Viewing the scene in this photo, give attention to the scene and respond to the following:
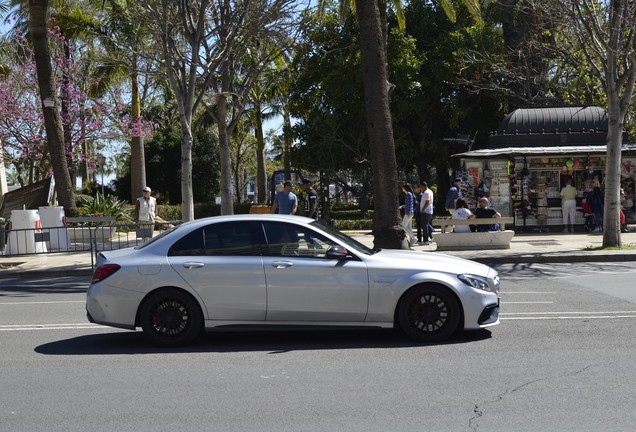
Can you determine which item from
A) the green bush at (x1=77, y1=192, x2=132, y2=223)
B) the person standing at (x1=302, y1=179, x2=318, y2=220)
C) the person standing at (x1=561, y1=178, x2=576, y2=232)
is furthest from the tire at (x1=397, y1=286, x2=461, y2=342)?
the green bush at (x1=77, y1=192, x2=132, y2=223)

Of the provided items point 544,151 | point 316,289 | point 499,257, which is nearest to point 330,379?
point 316,289

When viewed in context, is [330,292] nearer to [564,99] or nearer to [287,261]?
[287,261]

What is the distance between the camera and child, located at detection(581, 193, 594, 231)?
83.4 feet

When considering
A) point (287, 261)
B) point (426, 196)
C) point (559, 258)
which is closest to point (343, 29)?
point (426, 196)

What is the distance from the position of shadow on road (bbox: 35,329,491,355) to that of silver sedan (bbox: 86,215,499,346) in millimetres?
249

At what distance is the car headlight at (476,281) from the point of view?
863cm

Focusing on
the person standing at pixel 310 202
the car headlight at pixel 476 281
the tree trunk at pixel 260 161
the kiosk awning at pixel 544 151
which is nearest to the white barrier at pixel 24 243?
the person standing at pixel 310 202

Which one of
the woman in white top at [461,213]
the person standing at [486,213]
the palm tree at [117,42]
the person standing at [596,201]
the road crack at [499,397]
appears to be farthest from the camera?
the person standing at [596,201]

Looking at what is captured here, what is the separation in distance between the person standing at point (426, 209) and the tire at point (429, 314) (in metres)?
13.1

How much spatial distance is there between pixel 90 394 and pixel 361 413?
2.43 metres

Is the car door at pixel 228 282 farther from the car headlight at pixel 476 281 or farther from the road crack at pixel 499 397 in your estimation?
the road crack at pixel 499 397

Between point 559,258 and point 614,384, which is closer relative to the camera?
point 614,384

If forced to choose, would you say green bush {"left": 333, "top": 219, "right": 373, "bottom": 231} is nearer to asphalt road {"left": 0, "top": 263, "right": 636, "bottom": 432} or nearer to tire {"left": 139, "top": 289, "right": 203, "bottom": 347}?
asphalt road {"left": 0, "top": 263, "right": 636, "bottom": 432}

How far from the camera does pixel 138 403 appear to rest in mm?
6648
